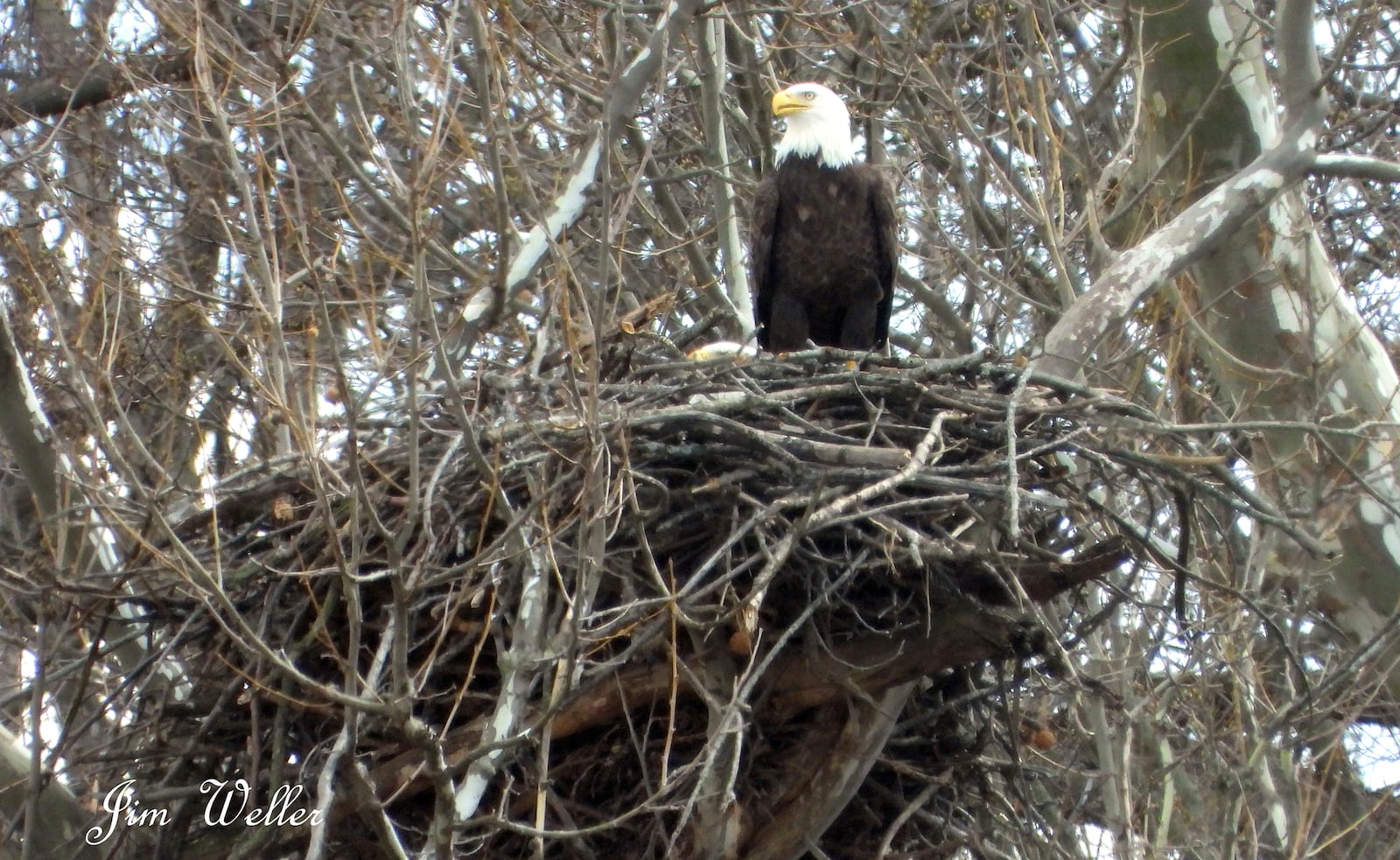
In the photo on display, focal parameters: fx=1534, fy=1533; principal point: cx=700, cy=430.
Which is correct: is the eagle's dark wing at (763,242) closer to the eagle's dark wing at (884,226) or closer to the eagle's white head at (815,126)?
the eagle's white head at (815,126)

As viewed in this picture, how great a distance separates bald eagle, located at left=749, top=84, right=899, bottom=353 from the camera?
6.12m

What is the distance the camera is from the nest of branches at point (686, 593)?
12.5 feet

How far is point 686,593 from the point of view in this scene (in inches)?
147

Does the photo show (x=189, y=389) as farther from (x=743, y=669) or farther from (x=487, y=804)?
(x=743, y=669)

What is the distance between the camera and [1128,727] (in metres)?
5.62

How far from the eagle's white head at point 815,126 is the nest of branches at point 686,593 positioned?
196 cm

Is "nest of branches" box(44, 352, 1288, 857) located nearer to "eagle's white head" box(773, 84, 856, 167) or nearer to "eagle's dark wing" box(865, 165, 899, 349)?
"eagle's dark wing" box(865, 165, 899, 349)

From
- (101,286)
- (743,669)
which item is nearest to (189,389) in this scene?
(101,286)

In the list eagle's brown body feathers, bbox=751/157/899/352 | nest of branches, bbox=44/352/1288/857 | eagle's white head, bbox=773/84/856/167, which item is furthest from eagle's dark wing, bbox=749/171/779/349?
nest of branches, bbox=44/352/1288/857

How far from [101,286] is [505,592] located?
5.53ft

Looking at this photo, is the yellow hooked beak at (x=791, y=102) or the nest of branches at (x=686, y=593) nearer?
the nest of branches at (x=686, y=593)

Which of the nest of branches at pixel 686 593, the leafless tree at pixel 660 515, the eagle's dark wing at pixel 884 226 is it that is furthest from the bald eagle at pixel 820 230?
the nest of branches at pixel 686 593

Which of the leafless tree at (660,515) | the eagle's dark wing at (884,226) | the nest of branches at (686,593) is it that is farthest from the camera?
the eagle's dark wing at (884,226)

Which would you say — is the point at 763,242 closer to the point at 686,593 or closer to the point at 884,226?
the point at 884,226
